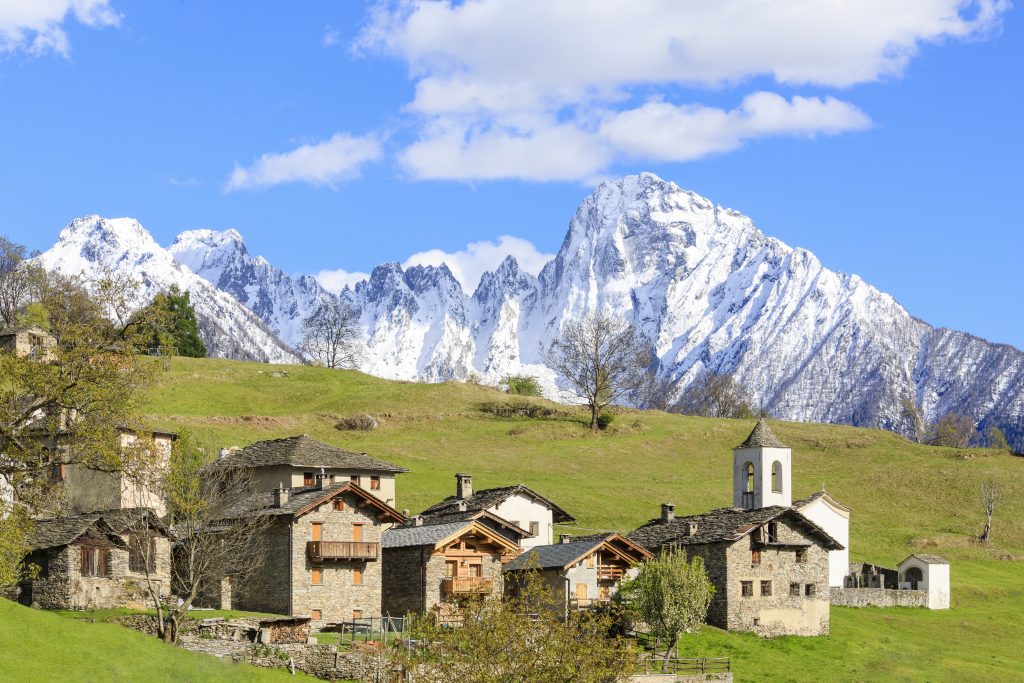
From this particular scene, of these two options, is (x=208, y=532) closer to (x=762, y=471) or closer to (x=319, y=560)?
(x=319, y=560)

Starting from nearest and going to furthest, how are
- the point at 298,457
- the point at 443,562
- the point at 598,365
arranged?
the point at 443,562, the point at 298,457, the point at 598,365

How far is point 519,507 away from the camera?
8556 centimetres

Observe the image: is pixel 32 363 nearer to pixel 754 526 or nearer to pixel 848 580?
pixel 754 526

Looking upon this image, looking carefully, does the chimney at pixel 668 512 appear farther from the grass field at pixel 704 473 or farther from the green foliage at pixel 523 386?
the green foliage at pixel 523 386

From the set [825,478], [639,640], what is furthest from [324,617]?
[825,478]

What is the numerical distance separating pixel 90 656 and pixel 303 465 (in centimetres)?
3569

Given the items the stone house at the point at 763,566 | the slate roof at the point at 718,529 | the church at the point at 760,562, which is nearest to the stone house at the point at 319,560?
the church at the point at 760,562

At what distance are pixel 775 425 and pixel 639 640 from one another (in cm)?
8847

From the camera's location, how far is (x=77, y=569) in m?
62.4

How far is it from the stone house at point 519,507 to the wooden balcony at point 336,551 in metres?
14.3

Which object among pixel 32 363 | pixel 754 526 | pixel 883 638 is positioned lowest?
pixel 883 638

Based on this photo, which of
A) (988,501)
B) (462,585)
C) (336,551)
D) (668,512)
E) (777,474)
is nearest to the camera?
(336,551)

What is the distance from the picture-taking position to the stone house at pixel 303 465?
3169 inches

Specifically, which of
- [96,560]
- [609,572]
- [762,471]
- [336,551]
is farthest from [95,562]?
[762,471]
